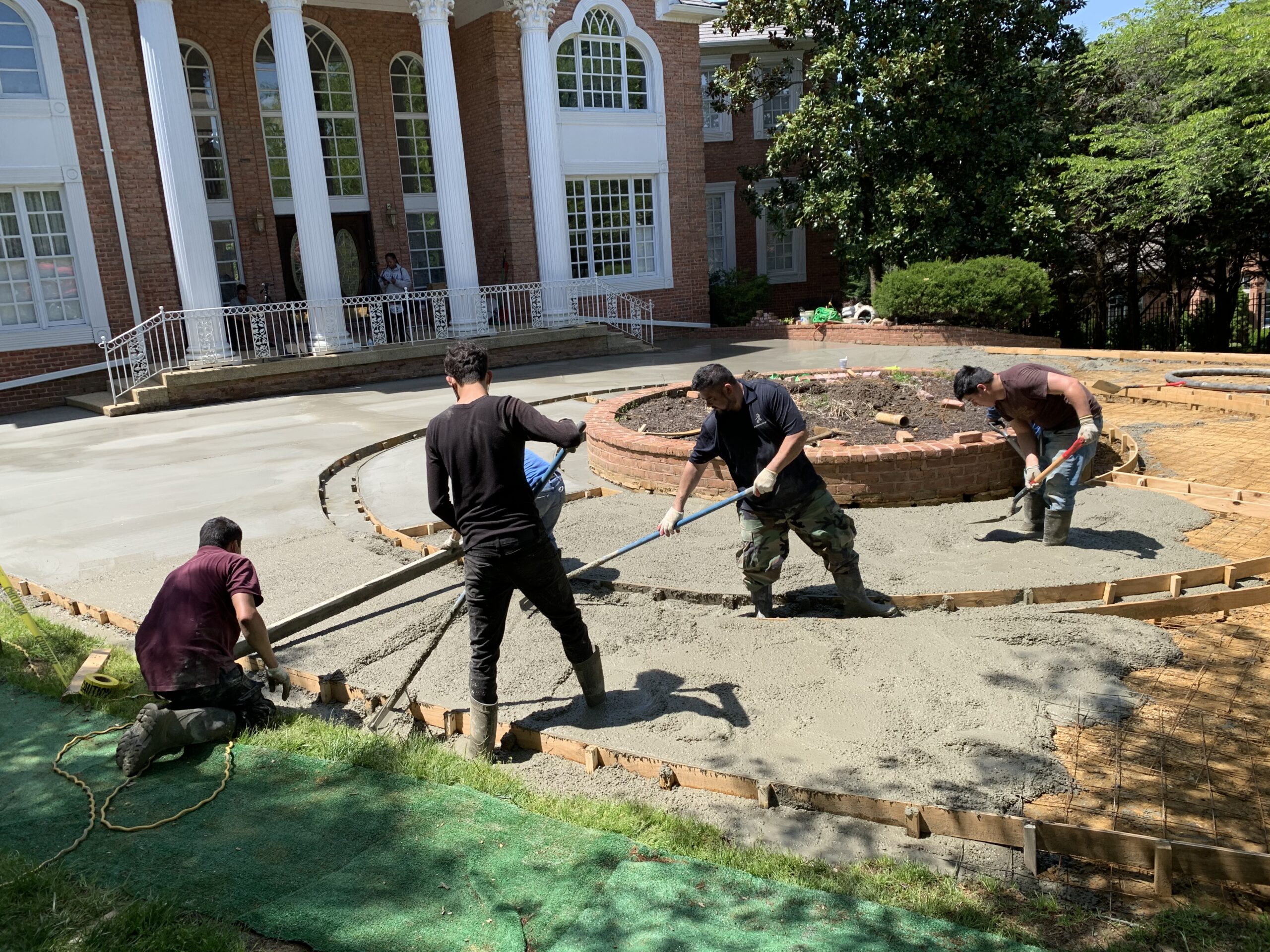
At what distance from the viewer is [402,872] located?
331cm

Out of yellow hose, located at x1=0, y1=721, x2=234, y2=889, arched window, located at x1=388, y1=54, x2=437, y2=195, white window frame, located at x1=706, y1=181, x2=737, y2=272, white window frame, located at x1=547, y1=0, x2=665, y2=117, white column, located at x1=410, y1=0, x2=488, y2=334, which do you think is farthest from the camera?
white window frame, located at x1=706, y1=181, x2=737, y2=272

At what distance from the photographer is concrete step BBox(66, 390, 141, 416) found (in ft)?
46.5

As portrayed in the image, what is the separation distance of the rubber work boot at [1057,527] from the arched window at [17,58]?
53.2 feet

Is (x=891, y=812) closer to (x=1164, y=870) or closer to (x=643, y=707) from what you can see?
(x=1164, y=870)

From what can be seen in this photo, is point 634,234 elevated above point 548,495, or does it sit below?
above

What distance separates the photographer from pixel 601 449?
Result: 909 centimetres

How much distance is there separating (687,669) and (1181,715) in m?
2.34

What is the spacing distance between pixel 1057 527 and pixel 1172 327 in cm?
1590

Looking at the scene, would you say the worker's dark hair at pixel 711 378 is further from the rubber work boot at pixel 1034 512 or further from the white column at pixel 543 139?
the white column at pixel 543 139

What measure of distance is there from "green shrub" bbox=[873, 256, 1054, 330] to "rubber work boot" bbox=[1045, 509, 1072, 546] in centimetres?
1196

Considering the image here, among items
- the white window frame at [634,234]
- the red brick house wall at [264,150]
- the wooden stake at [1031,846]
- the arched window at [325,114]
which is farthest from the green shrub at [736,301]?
the wooden stake at [1031,846]

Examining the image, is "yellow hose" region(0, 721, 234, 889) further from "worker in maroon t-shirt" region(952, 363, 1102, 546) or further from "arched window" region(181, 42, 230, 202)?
"arched window" region(181, 42, 230, 202)

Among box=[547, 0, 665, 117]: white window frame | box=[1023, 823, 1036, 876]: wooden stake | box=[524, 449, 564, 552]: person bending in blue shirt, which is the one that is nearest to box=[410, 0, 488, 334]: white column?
box=[547, 0, 665, 117]: white window frame

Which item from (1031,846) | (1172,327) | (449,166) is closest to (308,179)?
(449,166)
